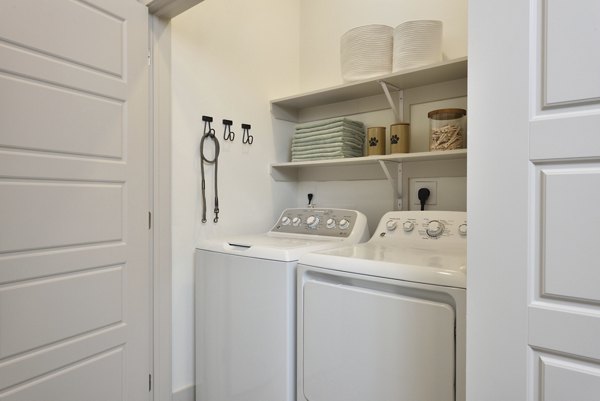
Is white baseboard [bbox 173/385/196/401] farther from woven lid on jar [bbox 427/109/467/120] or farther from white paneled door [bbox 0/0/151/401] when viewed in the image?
woven lid on jar [bbox 427/109/467/120]

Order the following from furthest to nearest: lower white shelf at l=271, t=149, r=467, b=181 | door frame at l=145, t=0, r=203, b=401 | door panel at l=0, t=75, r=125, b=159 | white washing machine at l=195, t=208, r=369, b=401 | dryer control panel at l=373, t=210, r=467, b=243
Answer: lower white shelf at l=271, t=149, r=467, b=181, door frame at l=145, t=0, r=203, b=401, dryer control panel at l=373, t=210, r=467, b=243, white washing machine at l=195, t=208, r=369, b=401, door panel at l=0, t=75, r=125, b=159

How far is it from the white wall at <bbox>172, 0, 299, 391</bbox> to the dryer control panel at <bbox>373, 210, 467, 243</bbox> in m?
0.87

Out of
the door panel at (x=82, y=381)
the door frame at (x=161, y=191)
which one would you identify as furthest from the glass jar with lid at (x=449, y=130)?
the door panel at (x=82, y=381)

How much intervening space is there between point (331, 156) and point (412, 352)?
1.27 metres

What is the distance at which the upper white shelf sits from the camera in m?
1.78

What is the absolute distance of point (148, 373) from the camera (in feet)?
5.66

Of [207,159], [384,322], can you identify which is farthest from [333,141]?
[384,322]

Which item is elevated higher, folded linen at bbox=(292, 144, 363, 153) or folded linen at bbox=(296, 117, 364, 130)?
folded linen at bbox=(296, 117, 364, 130)

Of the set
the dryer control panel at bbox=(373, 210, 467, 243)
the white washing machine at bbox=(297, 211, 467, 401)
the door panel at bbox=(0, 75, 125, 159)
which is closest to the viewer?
the white washing machine at bbox=(297, 211, 467, 401)

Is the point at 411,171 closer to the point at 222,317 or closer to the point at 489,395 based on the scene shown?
the point at 222,317

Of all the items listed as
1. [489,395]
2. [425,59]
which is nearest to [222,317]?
[489,395]

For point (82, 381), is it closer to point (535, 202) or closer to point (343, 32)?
point (535, 202)

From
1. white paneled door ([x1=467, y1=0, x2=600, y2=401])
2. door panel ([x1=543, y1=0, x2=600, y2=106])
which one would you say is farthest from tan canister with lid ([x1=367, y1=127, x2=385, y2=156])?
door panel ([x1=543, y1=0, x2=600, y2=106])

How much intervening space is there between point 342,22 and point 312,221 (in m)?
1.34
